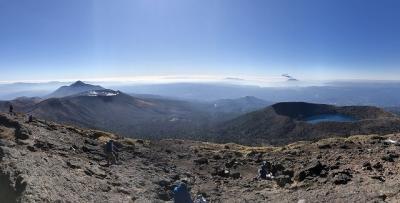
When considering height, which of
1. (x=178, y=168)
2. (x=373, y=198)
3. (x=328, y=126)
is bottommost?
(x=328, y=126)

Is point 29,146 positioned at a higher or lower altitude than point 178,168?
higher

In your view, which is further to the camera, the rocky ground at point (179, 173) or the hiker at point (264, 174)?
the hiker at point (264, 174)

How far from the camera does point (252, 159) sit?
155ft

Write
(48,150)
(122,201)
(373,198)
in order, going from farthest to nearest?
(48,150), (122,201), (373,198)

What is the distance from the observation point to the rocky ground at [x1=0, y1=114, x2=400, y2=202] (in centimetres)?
2533

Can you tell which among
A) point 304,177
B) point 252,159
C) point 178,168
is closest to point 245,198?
point 304,177

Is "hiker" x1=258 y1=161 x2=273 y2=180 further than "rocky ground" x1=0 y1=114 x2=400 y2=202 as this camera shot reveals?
Yes

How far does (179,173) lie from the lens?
4028cm

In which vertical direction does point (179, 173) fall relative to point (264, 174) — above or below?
below

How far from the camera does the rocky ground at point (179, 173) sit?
997 inches

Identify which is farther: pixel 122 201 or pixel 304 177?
pixel 304 177

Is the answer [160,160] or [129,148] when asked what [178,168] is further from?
[129,148]

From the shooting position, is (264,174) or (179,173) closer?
(264,174)

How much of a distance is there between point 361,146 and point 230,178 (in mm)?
14432
